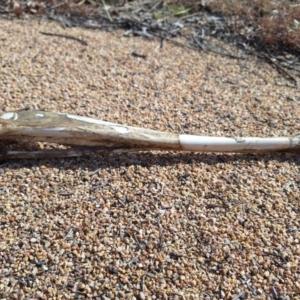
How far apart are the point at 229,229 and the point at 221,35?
251 cm

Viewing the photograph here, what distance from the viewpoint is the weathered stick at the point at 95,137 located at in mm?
2564

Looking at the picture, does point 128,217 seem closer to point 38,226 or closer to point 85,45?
point 38,226

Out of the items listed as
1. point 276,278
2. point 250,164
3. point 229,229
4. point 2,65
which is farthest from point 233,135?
point 2,65

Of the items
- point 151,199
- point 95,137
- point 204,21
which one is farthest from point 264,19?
point 151,199

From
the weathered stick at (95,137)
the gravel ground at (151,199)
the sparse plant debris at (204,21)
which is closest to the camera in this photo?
the gravel ground at (151,199)

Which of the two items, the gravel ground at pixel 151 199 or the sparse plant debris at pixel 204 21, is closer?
the gravel ground at pixel 151 199

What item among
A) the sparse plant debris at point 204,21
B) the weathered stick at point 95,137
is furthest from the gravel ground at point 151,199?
the sparse plant debris at point 204,21

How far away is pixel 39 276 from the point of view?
6.59 ft

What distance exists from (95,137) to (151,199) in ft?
1.66

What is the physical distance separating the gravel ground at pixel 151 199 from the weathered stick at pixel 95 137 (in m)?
0.06

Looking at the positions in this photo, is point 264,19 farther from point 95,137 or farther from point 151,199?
point 151,199

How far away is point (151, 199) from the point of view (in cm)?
240

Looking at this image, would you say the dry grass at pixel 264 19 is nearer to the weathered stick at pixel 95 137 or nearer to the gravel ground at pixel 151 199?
the gravel ground at pixel 151 199

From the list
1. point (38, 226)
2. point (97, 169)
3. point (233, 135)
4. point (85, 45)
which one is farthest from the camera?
point (85, 45)
